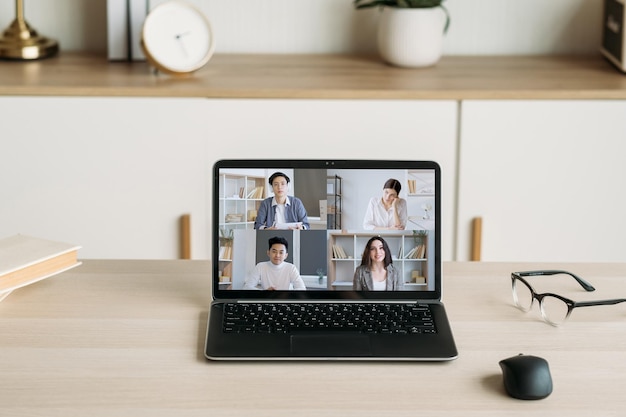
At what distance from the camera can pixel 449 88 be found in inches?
104

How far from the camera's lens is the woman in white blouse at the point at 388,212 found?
147 cm

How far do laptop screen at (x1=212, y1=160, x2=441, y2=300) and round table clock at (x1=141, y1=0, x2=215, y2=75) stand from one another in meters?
1.28

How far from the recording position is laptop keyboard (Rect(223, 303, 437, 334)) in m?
1.41

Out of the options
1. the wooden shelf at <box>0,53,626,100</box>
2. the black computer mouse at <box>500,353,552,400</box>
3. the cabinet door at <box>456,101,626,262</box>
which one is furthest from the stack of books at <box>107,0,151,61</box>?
the black computer mouse at <box>500,353,552,400</box>

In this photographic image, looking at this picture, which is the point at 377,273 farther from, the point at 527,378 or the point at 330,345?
the point at 527,378

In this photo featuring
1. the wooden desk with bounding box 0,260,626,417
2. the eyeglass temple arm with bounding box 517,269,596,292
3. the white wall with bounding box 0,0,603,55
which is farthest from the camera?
the white wall with bounding box 0,0,603,55

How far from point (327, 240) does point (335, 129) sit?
1207 mm

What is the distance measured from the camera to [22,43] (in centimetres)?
291

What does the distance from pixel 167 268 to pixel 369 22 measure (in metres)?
1.66

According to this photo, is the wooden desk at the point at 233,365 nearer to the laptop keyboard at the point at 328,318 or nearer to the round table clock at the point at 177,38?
the laptop keyboard at the point at 328,318

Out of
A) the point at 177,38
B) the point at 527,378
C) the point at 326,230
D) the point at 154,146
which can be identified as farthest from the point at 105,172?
the point at 527,378

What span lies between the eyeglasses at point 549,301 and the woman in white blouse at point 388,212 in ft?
0.75

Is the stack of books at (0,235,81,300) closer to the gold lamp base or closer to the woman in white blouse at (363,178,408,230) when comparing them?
the woman in white blouse at (363,178,408,230)

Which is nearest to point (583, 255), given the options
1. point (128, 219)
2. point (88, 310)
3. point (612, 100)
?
point (612, 100)
